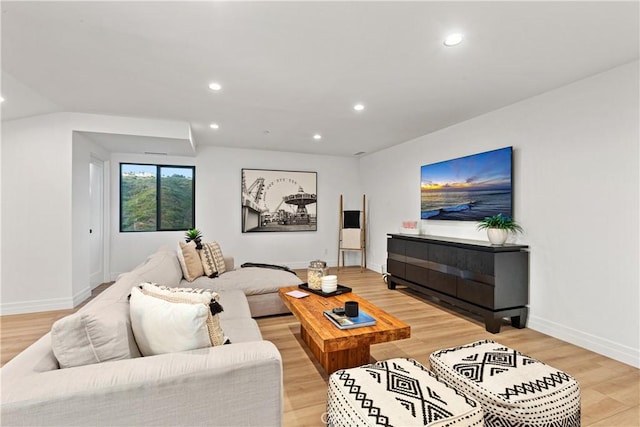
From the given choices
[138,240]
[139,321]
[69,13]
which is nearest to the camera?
[139,321]

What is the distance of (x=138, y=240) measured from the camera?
5.44m

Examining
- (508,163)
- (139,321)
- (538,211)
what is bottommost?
(139,321)

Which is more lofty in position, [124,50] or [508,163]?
[124,50]

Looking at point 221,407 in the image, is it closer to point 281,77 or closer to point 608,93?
point 281,77

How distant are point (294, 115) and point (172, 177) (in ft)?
9.94

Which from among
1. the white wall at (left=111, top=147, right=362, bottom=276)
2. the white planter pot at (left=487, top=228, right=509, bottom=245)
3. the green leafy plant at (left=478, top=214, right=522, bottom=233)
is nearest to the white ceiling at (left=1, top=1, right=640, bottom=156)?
the green leafy plant at (left=478, top=214, right=522, bottom=233)

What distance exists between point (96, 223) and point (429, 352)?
525 centimetres

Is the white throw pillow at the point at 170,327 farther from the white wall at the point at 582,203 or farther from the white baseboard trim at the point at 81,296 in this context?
the white baseboard trim at the point at 81,296

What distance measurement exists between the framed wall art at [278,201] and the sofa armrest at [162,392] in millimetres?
4922

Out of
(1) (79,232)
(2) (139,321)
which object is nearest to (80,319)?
(2) (139,321)

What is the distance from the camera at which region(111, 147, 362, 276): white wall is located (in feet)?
17.8

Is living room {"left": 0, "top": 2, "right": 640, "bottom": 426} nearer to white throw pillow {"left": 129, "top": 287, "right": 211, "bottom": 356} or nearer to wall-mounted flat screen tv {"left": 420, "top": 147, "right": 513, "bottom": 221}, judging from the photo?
wall-mounted flat screen tv {"left": 420, "top": 147, "right": 513, "bottom": 221}

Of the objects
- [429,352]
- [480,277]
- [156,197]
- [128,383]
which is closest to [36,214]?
[156,197]

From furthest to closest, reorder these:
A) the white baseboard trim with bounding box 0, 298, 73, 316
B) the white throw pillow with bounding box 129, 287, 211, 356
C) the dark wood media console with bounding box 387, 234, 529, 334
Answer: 1. the white baseboard trim with bounding box 0, 298, 73, 316
2. the dark wood media console with bounding box 387, 234, 529, 334
3. the white throw pillow with bounding box 129, 287, 211, 356
